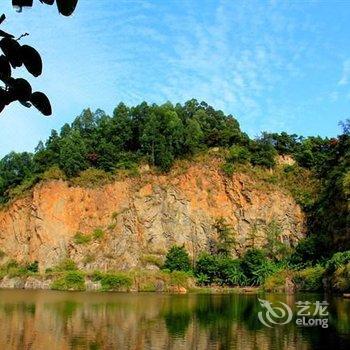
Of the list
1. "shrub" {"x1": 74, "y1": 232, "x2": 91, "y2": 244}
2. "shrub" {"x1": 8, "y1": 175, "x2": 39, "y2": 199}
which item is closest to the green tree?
"shrub" {"x1": 8, "y1": 175, "x2": 39, "y2": 199}

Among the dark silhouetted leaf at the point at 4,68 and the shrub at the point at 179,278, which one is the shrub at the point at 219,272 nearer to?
the shrub at the point at 179,278

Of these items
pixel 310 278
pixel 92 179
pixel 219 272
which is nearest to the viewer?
pixel 310 278

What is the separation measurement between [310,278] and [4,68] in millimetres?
49402

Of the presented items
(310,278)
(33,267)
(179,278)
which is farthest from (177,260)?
(33,267)

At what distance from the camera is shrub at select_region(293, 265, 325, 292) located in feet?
159

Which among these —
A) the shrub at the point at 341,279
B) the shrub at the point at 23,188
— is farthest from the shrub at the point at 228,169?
the shrub at the point at 23,188

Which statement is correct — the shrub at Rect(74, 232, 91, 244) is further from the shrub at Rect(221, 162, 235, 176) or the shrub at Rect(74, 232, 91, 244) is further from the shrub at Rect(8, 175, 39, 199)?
the shrub at Rect(221, 162, 235, 176)

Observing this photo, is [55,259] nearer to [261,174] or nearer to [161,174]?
[161,174]

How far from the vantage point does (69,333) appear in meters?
21.9

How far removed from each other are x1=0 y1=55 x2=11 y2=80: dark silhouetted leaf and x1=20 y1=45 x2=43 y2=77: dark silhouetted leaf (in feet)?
0.30

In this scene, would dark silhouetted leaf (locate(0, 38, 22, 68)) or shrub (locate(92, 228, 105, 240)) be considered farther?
shrub (locate(92, 228, 105, 240))

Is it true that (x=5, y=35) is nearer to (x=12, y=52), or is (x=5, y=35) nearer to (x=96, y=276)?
(x=12, y=52)

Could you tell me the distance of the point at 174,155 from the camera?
65.2 metres

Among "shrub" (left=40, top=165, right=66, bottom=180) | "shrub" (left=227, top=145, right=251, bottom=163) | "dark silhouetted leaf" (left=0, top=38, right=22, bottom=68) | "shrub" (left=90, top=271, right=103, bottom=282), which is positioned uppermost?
"shrub" (left=227, top=145, right=251, bottom=163)
